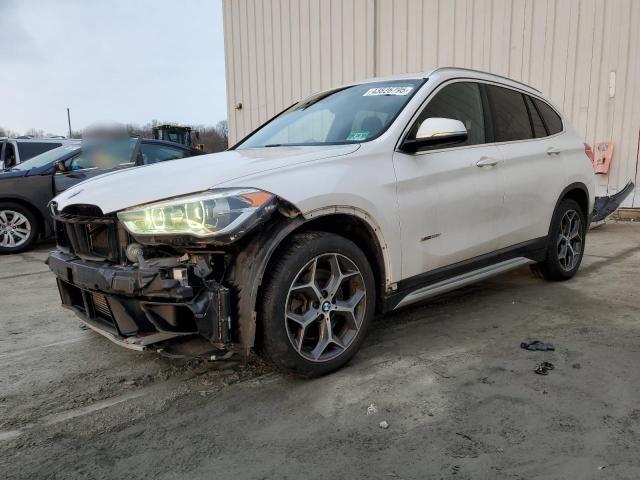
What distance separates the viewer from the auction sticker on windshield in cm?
351

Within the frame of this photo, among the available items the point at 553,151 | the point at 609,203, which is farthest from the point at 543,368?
the point at 609,203

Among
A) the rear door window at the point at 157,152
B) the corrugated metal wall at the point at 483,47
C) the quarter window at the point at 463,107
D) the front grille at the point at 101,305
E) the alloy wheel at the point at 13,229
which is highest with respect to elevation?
the corrugated metal wall at the point at 483,47

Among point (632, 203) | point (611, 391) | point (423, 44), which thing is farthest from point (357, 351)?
point (423, 44)

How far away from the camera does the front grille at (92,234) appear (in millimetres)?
2605

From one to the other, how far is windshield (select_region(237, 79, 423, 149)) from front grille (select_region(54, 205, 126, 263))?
136cm

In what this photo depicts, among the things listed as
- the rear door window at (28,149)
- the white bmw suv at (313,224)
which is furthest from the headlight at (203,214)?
the rear door window at (28,149)

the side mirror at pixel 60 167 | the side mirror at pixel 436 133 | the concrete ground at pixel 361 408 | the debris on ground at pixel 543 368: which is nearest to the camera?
the concrete ground at pixel 361 408

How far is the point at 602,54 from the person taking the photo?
8.48 m

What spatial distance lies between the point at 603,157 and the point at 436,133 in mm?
6827

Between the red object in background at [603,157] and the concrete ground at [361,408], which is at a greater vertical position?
the red object in background at [603,157]

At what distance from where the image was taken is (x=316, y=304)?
282 cm

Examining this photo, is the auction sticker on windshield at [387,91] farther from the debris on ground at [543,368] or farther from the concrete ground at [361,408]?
the debris on ground at [543,368]

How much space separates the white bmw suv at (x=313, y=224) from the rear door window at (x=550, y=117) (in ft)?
1.83

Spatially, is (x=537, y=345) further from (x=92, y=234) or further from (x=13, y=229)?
(x=13, y=229)
